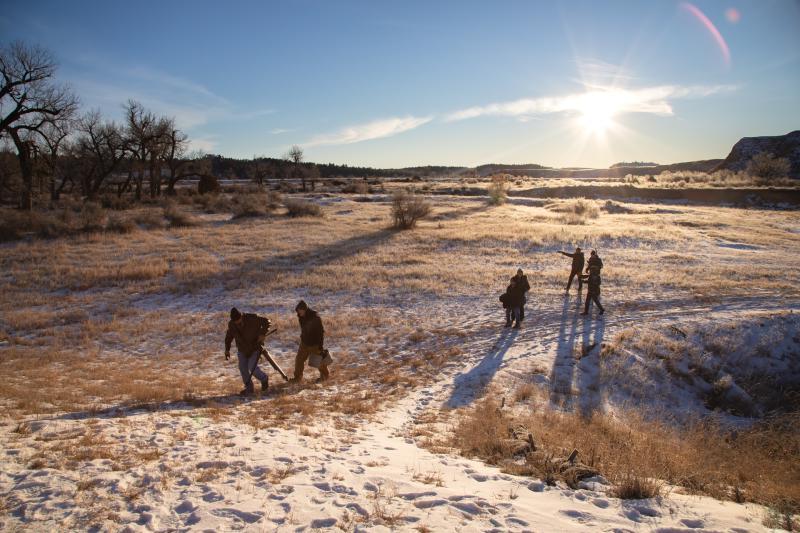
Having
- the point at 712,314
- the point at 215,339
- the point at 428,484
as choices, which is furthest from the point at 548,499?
the point at 712,314

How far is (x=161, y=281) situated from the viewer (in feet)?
58.6

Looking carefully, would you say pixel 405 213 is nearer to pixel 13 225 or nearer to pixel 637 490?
pixel 13 225

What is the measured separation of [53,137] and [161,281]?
32526 mm

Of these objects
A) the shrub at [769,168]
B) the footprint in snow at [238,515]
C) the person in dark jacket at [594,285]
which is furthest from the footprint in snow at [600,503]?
the shrub at [769,168]

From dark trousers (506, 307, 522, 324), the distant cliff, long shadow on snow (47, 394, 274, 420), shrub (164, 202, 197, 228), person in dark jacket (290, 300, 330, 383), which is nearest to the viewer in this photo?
long shadow on snow (47, 394, 274, 420)

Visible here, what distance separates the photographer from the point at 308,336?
9102 millimetres

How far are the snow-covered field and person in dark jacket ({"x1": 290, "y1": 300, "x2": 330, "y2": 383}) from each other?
0.50 metres

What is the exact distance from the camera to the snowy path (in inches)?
170

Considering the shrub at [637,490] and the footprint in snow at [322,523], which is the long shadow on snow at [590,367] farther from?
the footprint in snow at [322,523]

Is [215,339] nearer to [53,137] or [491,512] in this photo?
[491,512]

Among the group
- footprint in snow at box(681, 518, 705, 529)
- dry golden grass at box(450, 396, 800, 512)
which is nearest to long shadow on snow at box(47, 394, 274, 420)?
dry golden grass at box(450, 396, 800, 512)

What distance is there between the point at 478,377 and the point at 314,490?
5.78 m

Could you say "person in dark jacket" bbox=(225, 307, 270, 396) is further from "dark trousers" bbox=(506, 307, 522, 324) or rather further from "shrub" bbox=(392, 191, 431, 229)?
"shrub" bbox=(392, 191, 431, 229)

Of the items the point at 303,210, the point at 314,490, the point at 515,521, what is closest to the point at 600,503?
the point at 515,521
